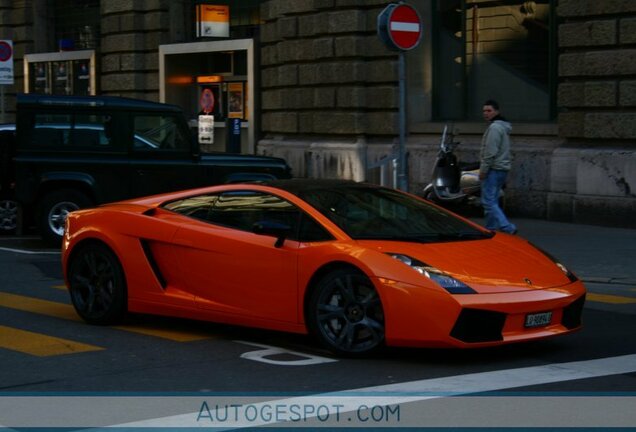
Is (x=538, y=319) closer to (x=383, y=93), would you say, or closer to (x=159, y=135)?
(x=159, y=135)

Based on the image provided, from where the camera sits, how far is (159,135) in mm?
16625

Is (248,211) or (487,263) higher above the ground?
(248,211)

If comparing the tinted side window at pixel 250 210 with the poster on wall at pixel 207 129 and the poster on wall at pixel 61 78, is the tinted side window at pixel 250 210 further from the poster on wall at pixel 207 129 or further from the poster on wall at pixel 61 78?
the poster on wall at pixel 61 78

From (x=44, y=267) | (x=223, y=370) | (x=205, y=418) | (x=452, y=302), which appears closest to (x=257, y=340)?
(x=223, y=370)

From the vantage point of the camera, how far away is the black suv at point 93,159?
16156 millimetres

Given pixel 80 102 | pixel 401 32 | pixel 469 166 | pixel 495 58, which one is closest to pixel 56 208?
pixel 80 102

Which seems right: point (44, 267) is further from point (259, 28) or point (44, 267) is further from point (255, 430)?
point (259, 28)

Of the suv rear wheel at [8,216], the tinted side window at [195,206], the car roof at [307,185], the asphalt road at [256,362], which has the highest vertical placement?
the car roof at [307,185]

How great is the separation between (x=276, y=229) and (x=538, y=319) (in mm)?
1854

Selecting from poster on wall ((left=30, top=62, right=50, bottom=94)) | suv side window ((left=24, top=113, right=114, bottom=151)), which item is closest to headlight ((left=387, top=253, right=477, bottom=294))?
suv side window ((left=24, top=113, right=114, bottom=151))

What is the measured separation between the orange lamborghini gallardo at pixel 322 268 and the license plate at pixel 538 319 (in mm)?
11

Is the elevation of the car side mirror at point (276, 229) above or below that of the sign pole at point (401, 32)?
below

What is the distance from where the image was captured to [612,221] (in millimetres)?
17422

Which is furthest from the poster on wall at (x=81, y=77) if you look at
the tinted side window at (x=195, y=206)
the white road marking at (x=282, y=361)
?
the white road marking at (x=282, y=361)
